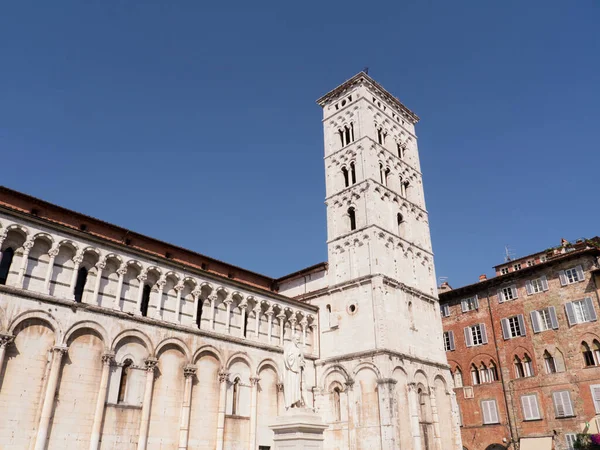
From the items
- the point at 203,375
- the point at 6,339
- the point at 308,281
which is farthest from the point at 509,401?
the point at 6,339

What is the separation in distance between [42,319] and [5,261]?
2.75 metres

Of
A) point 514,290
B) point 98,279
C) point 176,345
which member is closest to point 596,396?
point 514,290

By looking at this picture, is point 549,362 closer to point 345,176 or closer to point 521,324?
point 521,324

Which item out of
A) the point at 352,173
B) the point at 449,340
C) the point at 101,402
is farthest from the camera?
the point at 449,340

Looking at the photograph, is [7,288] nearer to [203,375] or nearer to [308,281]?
[203,375]

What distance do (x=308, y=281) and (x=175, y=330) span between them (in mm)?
12372

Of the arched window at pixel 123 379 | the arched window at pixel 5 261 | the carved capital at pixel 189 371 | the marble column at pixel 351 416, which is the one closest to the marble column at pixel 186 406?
the carved capital at pixel 189 371

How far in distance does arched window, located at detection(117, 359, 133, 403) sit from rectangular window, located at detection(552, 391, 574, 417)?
25.2m

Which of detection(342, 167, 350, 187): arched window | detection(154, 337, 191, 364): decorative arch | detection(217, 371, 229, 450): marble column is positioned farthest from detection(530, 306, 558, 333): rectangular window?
detection(154, 337, 191, 364): decorative arch

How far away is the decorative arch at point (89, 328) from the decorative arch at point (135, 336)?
12.9 inches

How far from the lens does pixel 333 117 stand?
38.6 metres

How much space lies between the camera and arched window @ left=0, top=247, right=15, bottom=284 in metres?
19.2

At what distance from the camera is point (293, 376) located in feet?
55.1

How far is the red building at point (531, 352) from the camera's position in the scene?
29.8 m
